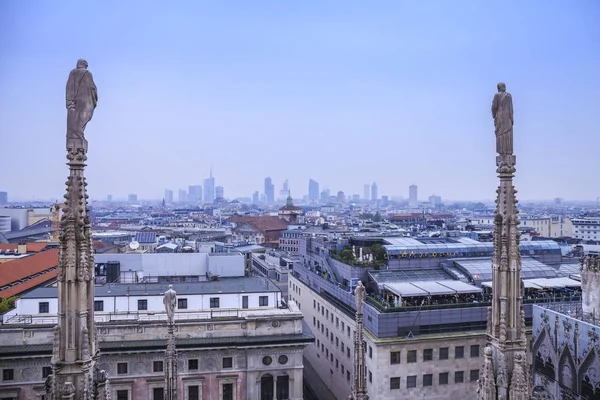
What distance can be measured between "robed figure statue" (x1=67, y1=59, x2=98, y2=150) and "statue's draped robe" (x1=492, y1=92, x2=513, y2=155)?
8.95m

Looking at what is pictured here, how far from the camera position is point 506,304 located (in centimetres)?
1173

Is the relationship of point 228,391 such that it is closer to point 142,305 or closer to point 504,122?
point 142,305

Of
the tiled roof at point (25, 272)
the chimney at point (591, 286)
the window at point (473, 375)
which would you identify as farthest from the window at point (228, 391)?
the chimney at point (591, 286)

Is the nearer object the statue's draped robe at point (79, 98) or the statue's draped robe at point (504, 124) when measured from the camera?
the statue's draped robe at point (79, 98)

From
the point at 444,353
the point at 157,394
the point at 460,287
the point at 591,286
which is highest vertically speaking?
the point at 591,286

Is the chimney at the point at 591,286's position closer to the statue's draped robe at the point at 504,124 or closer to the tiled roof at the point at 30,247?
the statue's draped robe at the point at 504,124

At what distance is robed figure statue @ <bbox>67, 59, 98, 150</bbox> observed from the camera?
10.3 m

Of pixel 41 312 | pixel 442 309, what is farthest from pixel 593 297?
pixel 41 312

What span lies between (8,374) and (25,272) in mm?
24494

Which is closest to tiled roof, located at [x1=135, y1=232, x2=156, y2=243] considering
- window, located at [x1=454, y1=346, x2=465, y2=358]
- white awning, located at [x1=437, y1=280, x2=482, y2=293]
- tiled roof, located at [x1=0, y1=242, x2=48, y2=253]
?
tiled roof, located at [x1=0, y1=242, x2=48, y2=253]

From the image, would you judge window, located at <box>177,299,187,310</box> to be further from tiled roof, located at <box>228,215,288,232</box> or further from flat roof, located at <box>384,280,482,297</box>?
tiled roof, located at <box>228,215,288,232</box>

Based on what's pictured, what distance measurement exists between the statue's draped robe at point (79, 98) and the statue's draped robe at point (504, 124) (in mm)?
8956

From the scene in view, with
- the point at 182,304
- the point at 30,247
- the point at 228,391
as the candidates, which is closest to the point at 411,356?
the point at 228,391

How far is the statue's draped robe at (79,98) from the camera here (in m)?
10.3
